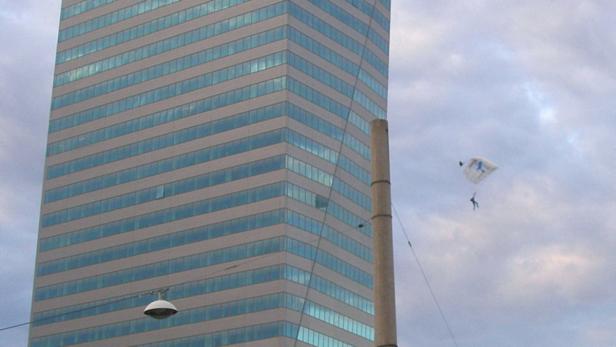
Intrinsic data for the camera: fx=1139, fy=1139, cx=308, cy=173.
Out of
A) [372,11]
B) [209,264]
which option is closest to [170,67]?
[372,11]

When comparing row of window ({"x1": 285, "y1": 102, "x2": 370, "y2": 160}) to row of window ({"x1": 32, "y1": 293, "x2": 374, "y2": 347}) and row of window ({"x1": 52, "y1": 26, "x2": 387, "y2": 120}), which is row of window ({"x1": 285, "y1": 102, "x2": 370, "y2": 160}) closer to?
row of window ({"x1": 52, "y1": 26, "x2": 387, "y2": 120})

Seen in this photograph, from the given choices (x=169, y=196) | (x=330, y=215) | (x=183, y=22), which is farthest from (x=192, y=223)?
(x=183, y=22)

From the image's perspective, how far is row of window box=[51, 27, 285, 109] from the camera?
15162 cm

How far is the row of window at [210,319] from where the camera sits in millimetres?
139750

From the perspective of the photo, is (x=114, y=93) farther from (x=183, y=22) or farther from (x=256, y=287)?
(x=256, y=287)

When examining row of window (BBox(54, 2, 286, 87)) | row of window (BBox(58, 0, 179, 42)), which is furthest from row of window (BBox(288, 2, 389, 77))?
row of window (BBox(58, 0, 179, 42))

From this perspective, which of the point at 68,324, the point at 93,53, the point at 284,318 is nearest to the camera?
the point at 284,318

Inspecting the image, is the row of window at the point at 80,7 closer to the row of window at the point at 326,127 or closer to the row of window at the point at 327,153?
the row of window at the point at 326,127

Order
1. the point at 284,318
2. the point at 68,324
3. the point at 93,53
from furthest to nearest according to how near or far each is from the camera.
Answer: the point at 93,53, the point at 68,324, the point at 284,318

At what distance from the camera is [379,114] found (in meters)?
164

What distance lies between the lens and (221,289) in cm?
14450

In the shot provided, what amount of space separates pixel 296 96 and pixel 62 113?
42758mm

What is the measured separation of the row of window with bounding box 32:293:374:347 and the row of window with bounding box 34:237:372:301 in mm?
5513

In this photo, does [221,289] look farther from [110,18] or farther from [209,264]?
[110,18]
